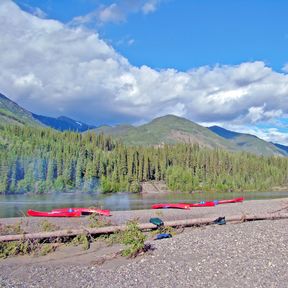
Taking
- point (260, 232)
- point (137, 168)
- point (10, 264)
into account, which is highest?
point (137, 168)

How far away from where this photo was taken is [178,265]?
18953 millimetres

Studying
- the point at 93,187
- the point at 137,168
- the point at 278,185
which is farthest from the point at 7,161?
the point at 278,185

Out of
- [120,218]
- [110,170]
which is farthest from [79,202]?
[110,170]

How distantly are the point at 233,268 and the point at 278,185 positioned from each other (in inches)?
7376

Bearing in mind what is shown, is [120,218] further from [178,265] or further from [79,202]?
[79,202]

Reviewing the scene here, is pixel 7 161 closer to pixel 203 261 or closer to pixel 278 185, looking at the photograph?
pixel 278 185

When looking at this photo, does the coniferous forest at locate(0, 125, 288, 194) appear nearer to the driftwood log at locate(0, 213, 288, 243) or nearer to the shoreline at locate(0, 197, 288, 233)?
the shoreline at locate(0, 197, 288, 233)

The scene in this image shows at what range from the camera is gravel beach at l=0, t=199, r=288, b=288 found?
16703mm

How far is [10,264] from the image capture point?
22719 mm

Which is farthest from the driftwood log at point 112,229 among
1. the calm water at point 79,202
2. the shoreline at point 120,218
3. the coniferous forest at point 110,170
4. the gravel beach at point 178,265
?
the coniferous forest at point 110,170

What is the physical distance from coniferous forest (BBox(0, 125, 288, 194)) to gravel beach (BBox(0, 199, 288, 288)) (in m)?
125

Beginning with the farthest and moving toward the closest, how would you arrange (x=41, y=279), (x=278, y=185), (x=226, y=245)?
1. (x=278, y=185)
2. (x=226, y=245)
3. (x=41, y=279)

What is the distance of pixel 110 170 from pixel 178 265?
155m

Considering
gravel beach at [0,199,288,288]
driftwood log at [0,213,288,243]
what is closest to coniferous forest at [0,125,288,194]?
driftwood log at [0,213,288,243]
